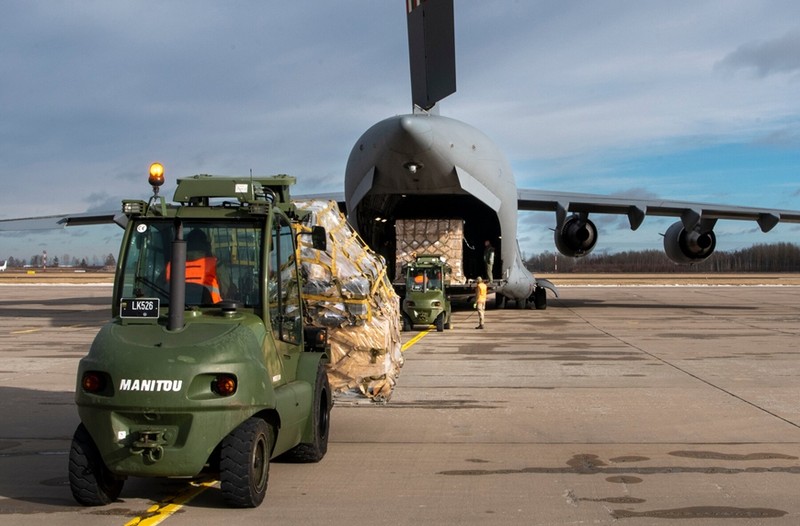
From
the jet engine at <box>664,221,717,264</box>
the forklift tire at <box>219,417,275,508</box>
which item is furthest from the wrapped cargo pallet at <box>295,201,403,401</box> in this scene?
the jet engine at <box>664,221,717,264</box>

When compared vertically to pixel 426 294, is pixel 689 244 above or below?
above

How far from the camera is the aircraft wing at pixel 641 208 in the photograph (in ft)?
89.2

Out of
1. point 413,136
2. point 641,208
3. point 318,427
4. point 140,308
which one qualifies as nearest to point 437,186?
point 413,136

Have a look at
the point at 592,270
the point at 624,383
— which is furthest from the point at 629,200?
the point at 592,270

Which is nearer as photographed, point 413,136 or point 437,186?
point 413,136

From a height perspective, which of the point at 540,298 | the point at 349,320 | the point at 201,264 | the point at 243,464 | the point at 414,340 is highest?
the point at 201,264

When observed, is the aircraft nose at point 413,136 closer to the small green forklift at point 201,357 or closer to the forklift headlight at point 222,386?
the small green forklift at point 201,357

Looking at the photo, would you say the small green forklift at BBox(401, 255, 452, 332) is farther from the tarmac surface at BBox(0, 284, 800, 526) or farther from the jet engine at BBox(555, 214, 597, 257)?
the jet engine at BBox(555, 214, 597, 257)

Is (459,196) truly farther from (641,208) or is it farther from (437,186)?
(641,208)

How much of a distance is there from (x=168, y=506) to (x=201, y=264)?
68.5 inches

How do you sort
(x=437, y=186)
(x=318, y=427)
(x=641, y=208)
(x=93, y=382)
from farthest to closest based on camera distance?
(x=641, y=208) → (x=437, y=186) → (x=318, y=427) → (x=93, y=382)

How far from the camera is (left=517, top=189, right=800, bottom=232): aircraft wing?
89.2 feet

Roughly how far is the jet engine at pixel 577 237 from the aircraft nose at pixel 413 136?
11.6m

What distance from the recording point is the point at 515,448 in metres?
7.54
